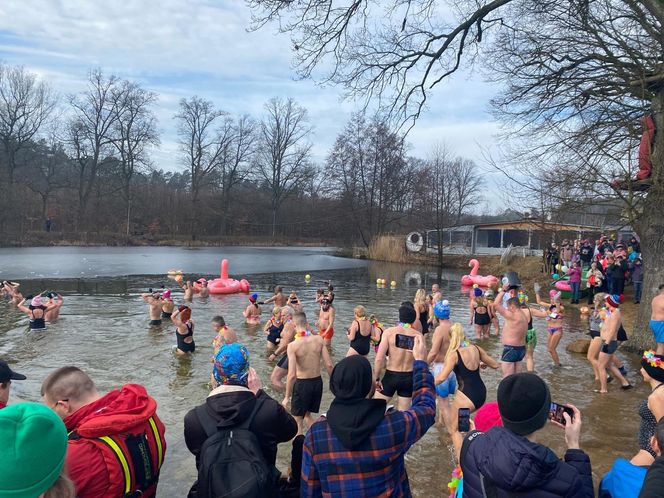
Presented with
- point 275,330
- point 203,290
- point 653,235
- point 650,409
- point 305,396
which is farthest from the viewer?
point 203,290

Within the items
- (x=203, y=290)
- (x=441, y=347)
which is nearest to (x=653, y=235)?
(x=441, y=347)

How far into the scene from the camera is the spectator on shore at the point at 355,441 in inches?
92.7

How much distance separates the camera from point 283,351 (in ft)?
28.2

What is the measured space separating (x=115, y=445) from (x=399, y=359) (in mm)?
4080

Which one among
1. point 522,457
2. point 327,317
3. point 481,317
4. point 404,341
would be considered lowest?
point 481,317

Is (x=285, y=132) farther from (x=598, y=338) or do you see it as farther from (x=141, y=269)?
→ (x=598, y=338)

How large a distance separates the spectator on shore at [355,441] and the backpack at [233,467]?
258 mm

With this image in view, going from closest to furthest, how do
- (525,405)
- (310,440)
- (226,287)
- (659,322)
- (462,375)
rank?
(525,405), (310,440), (462,375), (659,322), (226,287)

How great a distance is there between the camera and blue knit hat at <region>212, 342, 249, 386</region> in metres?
2.75

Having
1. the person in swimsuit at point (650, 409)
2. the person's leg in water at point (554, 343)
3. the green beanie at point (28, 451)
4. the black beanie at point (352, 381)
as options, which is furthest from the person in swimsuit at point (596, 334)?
the green beanie at point (28, 451)

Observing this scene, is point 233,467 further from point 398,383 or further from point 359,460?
point 398,383

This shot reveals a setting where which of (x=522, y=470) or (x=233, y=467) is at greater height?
(x=522, y=470)

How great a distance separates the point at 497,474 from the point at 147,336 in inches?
404

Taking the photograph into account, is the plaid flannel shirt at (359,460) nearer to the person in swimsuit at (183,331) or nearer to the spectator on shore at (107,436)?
the spectator on shore at (107,436)
